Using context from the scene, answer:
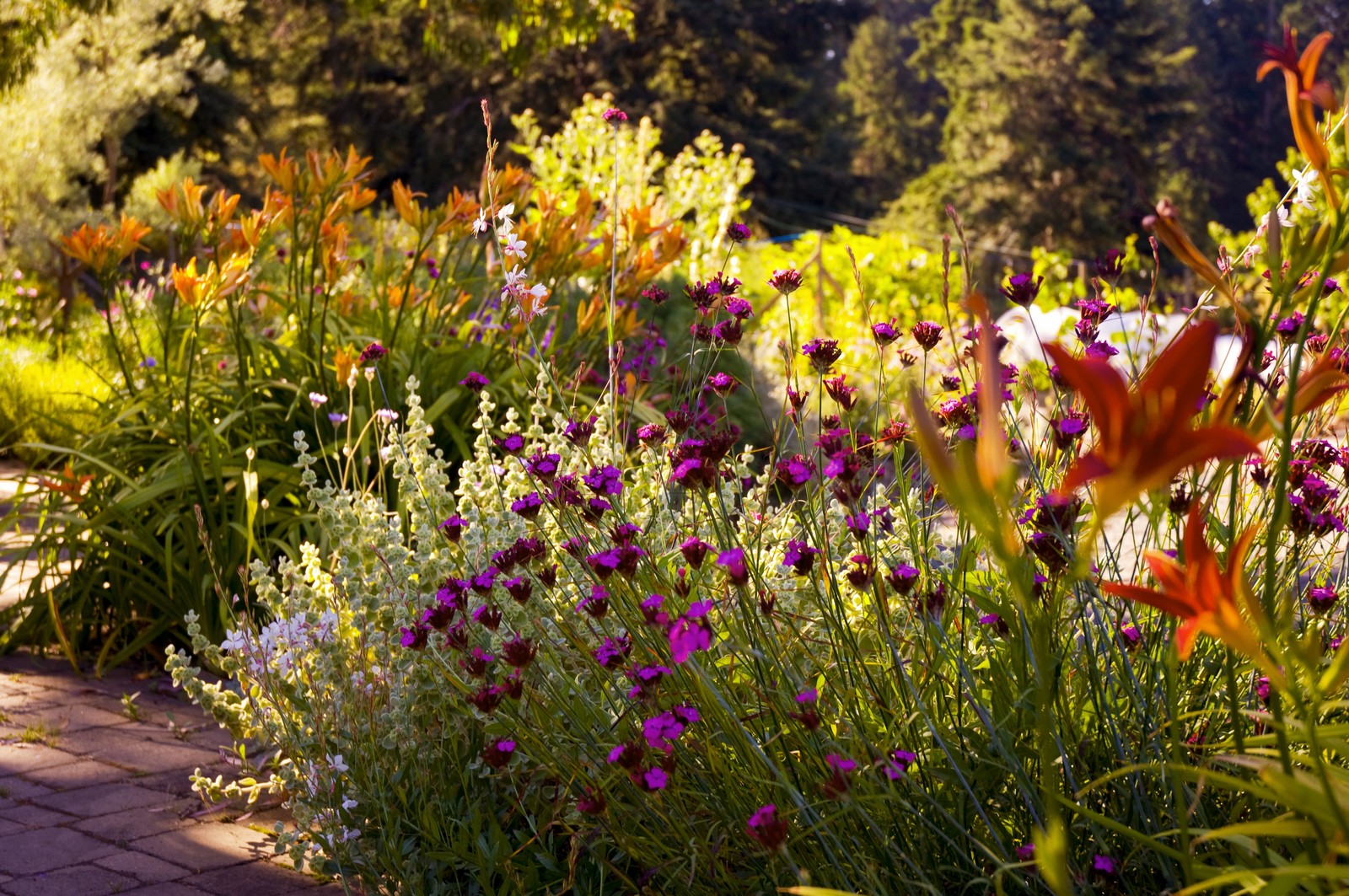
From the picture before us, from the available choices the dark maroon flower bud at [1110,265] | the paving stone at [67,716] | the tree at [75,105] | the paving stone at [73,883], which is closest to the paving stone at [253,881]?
the paving stone at [73,883]

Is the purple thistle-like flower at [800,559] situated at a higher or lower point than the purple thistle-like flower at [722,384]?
lower

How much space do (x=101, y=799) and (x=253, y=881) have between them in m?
0.64

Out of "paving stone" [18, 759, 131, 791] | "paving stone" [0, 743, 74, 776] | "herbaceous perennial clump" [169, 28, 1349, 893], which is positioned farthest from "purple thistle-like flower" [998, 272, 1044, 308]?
"paving stone" [0, 743, 74, 776]

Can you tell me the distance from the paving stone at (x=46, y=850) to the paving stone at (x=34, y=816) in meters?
0.05

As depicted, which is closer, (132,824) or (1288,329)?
(1288,329)

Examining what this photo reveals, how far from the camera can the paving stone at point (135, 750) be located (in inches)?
119

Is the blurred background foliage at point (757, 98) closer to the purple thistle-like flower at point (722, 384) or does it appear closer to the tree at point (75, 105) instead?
the tree at point (75, 105)

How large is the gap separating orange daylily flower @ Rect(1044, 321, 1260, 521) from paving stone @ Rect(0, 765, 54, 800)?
9.19 ft

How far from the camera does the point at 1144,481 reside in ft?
2.35

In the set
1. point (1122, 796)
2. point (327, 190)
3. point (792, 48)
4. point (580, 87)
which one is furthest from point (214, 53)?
point (1122, 796)

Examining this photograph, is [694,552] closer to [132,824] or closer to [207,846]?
[207,846]

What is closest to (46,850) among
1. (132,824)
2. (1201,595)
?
(132,824)

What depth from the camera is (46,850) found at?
2.48 metres

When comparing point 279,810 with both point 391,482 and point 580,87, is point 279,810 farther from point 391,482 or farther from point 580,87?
point 580,87
